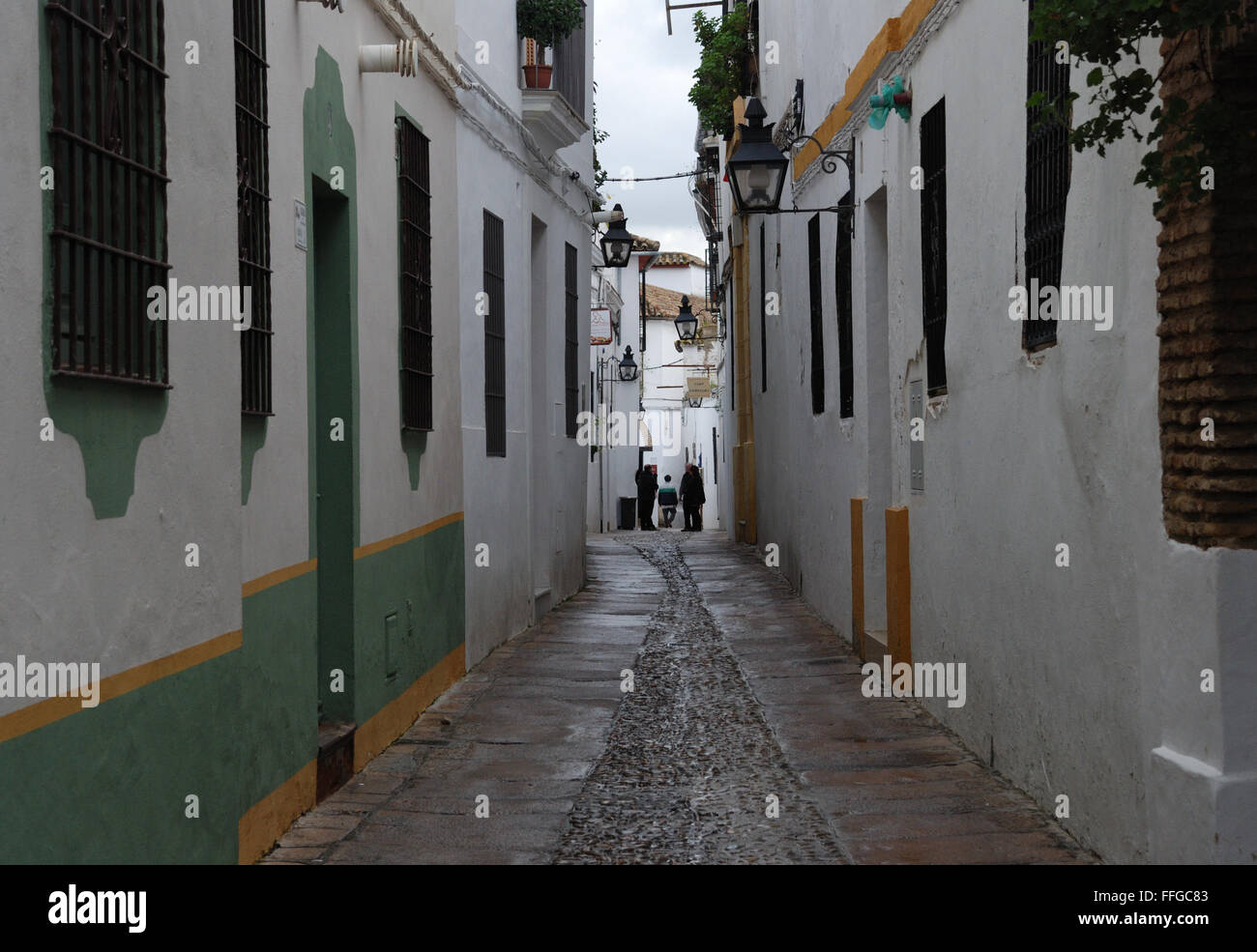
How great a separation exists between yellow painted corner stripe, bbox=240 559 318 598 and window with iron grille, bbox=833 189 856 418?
18.9 feet

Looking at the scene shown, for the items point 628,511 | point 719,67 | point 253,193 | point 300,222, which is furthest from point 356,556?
point 628,511

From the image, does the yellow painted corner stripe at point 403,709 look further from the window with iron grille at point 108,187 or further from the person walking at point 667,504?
the person walking at point 667,504

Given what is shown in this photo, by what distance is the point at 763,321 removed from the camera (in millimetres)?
18812

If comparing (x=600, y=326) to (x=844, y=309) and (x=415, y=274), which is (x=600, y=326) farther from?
(x=415, y=274)

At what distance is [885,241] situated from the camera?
10570 mm

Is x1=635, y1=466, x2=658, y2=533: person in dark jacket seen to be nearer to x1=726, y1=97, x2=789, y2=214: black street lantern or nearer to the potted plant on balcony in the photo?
the potted plant on balcony

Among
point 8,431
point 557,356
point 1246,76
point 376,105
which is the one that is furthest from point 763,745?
point 557,356

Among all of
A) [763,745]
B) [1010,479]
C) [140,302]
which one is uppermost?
[140,302]

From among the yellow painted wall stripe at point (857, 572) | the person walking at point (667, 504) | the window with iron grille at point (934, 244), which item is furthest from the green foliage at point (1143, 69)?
the person walking at point (667, 504)

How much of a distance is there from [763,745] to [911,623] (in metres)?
1.65

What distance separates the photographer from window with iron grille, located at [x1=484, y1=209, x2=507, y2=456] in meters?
11.6

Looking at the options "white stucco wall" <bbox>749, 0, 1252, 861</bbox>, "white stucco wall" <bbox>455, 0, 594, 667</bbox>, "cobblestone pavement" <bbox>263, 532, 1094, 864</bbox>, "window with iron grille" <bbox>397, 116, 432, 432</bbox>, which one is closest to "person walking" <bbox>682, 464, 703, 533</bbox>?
"white stucco wall" <bbox>455, 0, 594, 667</bbox>

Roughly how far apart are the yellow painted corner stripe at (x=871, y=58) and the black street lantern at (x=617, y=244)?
4.40 metres
